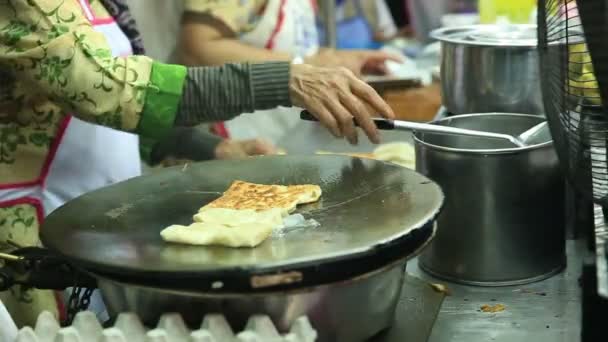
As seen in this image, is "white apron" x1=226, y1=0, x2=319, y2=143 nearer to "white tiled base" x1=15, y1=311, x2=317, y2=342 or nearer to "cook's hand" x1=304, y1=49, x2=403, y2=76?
"cook's hand" x1=304, y1=49, x2=403, y2=76

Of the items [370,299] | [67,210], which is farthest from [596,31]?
[67,210]

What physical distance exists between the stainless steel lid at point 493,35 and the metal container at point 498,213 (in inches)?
12.2

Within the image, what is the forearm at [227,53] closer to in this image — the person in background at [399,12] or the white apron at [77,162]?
the white apron at [77,162]

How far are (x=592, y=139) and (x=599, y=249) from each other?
130 mm

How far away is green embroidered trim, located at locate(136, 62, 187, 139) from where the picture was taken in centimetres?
114

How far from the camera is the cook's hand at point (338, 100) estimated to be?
1.14 metres

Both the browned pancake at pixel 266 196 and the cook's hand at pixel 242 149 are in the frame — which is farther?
the cook's hand at pixel 242 149

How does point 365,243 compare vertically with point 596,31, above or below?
below

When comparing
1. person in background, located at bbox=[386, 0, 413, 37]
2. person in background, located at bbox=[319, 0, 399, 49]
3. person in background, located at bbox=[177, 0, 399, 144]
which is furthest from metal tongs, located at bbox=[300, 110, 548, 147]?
person in background, located at bbox=[386, 0, 413, 37]

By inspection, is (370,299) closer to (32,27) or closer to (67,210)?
(67,210)

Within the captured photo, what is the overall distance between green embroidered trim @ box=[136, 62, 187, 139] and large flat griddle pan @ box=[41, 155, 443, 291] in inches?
2.5

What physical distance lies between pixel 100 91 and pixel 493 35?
69 centimetres

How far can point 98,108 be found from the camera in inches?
44.1

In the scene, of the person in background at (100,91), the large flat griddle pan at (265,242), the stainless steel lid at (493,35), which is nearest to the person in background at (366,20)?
the stainless steel lid at (493,35)
